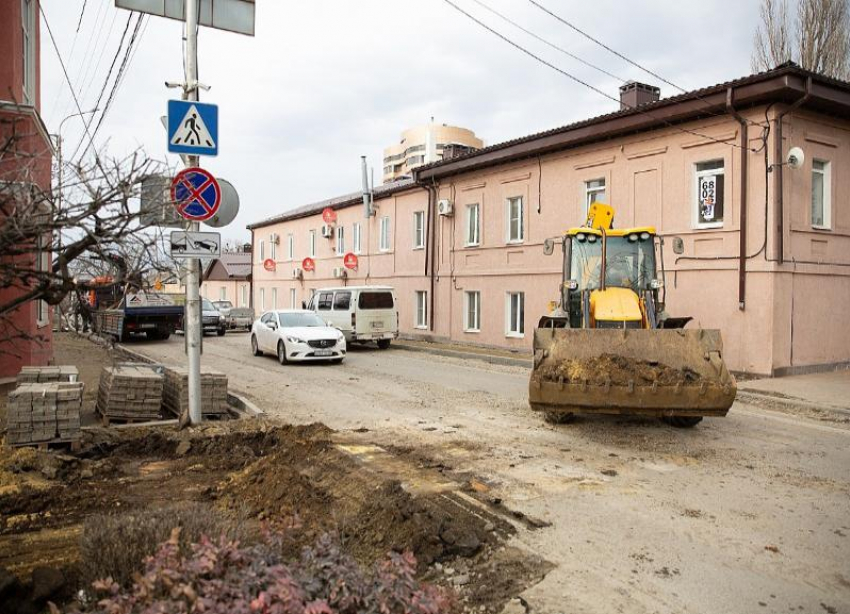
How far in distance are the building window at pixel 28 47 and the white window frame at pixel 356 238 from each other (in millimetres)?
19784

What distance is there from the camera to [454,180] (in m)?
24.9

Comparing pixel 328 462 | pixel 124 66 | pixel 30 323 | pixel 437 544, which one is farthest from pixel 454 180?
pixel 437 544

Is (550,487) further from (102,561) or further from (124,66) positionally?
(124,66)

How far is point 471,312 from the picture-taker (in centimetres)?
2406

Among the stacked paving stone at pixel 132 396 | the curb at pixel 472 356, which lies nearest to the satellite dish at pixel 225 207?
the stacked paving stone at pixel 132 396

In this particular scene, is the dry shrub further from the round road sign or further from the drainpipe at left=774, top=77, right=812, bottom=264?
the drainpipe at left=774, top=77, right=812, bottom=264

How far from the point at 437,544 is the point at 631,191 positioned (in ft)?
49.2

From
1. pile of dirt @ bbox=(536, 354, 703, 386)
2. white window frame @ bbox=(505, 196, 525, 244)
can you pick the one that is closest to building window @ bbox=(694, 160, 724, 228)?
white window frame @ bbox=(505, 196, 525, 244)

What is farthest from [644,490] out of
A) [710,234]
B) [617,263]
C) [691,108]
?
[691,108]

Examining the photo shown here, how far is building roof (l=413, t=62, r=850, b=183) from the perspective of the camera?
14.0 meters

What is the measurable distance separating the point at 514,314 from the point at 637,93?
7.62 m

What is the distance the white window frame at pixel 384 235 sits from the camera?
97.5ft

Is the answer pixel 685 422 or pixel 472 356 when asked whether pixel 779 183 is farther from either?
pixel 472 356

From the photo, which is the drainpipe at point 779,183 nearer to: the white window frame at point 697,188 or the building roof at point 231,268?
the white window frame at point 697,188
